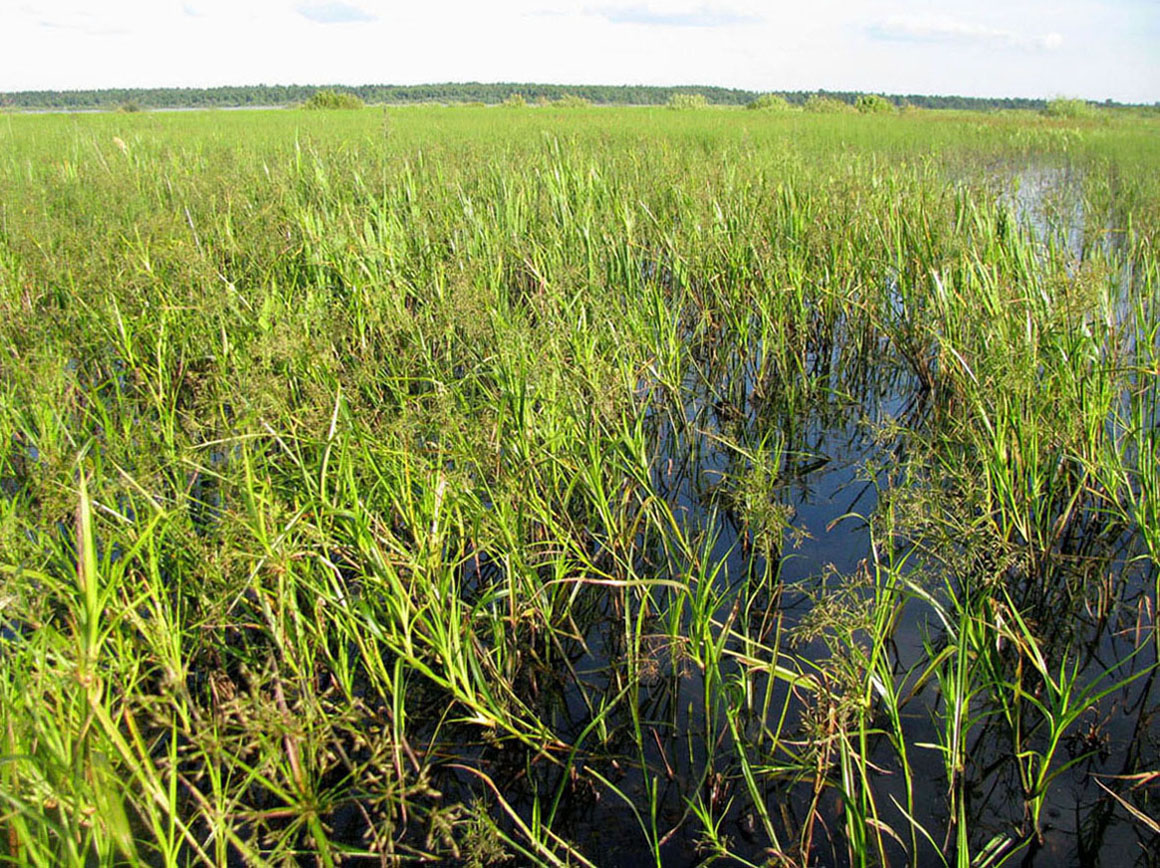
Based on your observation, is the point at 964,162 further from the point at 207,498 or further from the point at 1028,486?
the point at 207,498

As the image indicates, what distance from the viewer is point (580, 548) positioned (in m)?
2.41

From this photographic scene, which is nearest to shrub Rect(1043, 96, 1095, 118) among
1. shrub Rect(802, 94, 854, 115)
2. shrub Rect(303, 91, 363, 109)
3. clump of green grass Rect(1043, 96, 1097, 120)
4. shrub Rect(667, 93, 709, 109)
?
clump of green grass Rect(1043, 96, 1097, 120)

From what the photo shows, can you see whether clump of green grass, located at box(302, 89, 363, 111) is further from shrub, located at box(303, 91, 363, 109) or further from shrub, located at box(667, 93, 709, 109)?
shrub, located at box(667, 93, 709, 109)

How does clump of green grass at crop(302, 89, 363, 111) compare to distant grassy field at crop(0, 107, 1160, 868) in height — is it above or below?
above

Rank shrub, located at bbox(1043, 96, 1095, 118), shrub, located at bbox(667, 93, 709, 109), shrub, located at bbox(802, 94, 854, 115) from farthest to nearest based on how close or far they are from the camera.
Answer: shrub, located at bbox(667, 93, 709, 109), shrub, located at bbox(802, 94, 854, 115), shrub, located at bbox(1043, 96, 1095, 118)

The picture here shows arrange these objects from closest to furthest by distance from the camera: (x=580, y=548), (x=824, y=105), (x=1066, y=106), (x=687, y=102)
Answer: (x=580, y=548), (x=1066, y=106), (x=824, y=105), (x=687, y=102)

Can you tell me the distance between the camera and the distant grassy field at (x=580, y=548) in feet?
5.00

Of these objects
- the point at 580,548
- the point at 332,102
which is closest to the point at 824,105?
the point at 332,102

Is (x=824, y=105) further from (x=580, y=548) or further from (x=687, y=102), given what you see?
(x=580, y=548)

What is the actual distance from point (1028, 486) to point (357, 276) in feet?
9.49

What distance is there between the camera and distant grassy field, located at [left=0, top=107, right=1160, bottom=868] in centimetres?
152

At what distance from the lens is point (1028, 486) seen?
231cm

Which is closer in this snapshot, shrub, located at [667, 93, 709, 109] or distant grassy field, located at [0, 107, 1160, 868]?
distant grassy field, located at [0, 107, 1160, 868]

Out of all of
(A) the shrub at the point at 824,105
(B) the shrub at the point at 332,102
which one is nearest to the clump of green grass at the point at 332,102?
(B) the shrub at the point at 332,102
